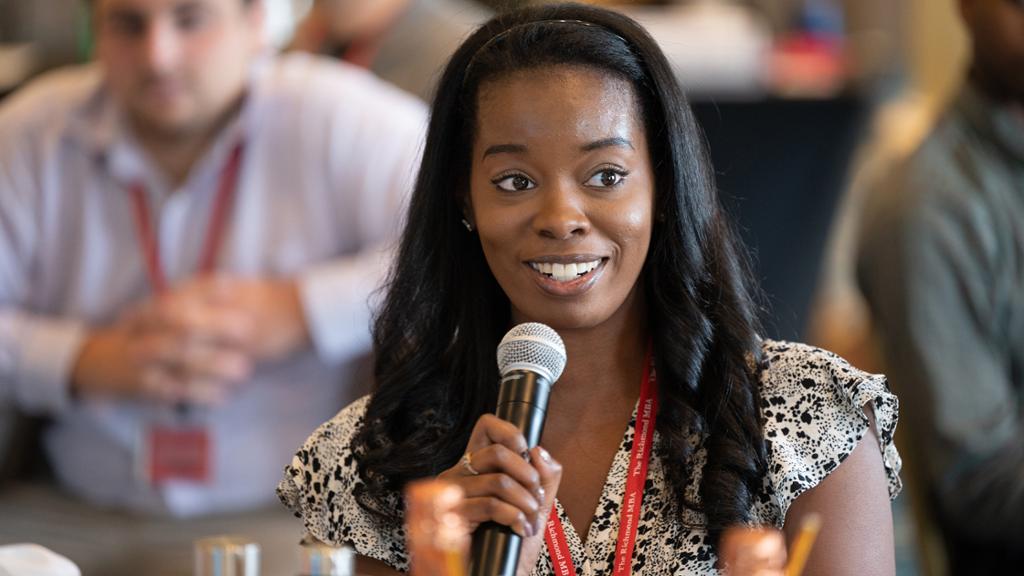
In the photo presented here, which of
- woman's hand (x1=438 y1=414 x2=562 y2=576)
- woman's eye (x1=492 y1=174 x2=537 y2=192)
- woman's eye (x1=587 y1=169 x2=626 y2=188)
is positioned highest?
woman's eye (x1=492 y1=174 x2=537 y2=192)

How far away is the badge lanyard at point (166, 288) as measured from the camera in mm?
2633

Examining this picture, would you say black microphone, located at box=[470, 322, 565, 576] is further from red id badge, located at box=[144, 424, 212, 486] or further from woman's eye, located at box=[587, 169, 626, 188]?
red id badge, located at box=[144, 424, 212, 486]

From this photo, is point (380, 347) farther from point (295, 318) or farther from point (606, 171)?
point (295, 318)

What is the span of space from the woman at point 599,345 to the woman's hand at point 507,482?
0.19 metres

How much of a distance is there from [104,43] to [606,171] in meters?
1.50

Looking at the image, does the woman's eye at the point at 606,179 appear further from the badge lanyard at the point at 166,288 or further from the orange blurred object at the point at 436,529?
the badge lanyard at the point at 166,288

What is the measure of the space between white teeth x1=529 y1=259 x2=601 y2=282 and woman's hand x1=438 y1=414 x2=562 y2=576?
28cm

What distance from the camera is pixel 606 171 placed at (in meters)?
1.47

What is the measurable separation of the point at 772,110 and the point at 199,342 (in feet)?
3.67

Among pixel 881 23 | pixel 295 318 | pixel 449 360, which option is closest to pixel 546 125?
pixel 449 360

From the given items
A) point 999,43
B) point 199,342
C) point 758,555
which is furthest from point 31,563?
point 999,43

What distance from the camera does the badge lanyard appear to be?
2633mm

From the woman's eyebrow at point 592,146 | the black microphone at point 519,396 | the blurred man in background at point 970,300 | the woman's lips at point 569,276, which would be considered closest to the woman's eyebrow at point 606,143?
the woman's eyebrow at point 592,146

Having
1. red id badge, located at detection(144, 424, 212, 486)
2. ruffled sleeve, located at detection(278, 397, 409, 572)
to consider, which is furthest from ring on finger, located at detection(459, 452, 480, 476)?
red id badge, located at detection(144, 424, 212, 486)
